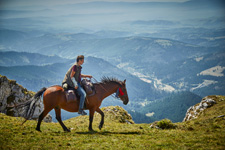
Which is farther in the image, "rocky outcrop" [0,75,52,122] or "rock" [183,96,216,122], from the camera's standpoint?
"rock" [183,96,216,122]

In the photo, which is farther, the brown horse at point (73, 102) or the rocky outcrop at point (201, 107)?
the rocky outcrop at point (201, 107)

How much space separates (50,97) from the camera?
1412 cm

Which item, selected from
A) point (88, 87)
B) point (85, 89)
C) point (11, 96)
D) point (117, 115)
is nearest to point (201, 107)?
point (117, 115)

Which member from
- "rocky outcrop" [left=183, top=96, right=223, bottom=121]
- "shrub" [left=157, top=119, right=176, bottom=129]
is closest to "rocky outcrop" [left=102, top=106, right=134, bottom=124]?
"rocky outcrop" [left=183, top=96, right=223, bottom=121]

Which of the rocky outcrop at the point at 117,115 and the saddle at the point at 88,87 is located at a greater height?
the saddle at the point at 88,87

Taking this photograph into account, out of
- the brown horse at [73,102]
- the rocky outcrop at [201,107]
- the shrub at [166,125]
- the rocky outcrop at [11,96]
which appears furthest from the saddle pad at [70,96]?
the rocky outcrop at [201,107]

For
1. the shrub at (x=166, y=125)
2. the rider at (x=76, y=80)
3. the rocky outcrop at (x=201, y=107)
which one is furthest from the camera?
the rocky outcrop at (x=201, y=107)

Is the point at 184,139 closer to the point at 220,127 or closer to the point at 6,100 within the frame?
the point at 220,127

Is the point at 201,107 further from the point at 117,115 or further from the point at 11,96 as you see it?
the point at 11,96

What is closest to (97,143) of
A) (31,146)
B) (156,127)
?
(31,146)

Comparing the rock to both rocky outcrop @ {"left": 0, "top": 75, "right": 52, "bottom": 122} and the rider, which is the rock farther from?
rocky outcrop @ {"left": 0, "top": 75, "right": 52, "bottom": 122}

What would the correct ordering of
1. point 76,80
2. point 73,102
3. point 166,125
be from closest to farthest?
point 73,102
point 76,80
point 166,125

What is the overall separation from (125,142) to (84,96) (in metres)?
5.19

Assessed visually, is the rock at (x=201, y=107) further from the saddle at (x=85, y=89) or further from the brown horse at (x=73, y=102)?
the saddle at (x=85, y=89)
